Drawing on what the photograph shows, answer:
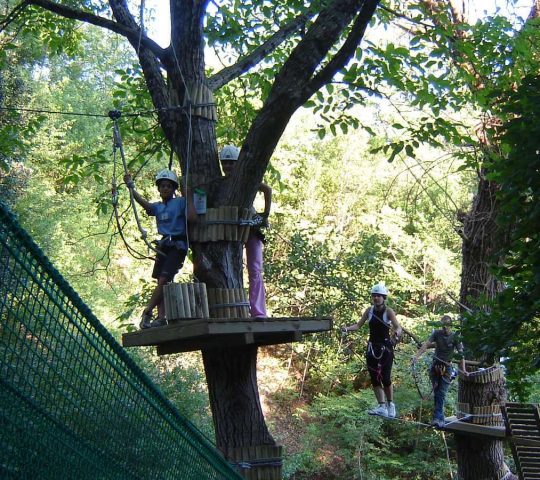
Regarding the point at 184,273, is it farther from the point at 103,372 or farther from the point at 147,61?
the point at 103,372

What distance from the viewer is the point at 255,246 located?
4.61m

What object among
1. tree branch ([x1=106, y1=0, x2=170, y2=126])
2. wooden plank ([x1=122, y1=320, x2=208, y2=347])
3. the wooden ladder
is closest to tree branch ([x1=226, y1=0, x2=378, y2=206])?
tree branch ([x1=106, y1=0, x2=170, y2=126])

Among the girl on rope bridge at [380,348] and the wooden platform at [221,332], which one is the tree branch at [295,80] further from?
the girl on rope bridge at [380,348]

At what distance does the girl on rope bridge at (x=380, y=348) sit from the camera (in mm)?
5711

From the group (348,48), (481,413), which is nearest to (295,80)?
(348,48)

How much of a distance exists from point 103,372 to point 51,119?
1497cm

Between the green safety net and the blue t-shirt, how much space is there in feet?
4.49

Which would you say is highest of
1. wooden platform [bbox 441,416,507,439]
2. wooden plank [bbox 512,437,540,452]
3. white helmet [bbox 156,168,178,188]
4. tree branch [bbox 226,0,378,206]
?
tree branch [bbox 226,0,378,206]

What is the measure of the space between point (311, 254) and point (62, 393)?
312 inches

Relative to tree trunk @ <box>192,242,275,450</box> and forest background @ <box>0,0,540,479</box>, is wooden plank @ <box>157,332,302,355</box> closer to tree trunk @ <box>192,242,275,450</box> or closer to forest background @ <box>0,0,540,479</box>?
tree trunk @ <box>192,242,275,450</box>

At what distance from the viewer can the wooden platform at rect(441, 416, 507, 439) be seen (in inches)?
250

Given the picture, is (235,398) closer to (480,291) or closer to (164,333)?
(164,333)

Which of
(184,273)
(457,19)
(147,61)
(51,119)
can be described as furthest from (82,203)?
(147,61)

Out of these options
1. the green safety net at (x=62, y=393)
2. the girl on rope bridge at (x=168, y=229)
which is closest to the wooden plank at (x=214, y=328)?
the girl on rope bridge at (x=168, y=229)
